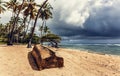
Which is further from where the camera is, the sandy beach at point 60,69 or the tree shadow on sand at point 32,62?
the tree shadow on sand at point 32,62

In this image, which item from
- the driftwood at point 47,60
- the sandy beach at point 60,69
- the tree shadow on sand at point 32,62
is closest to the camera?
the sandy beach at point 60,69

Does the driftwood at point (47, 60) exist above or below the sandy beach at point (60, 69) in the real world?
above

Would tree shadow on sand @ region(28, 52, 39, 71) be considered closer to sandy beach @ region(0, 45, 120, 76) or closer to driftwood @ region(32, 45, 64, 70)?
sandy beach @ region(0, 45, 120, 76)

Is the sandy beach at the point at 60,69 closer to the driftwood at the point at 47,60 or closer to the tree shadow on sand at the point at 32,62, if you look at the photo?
the tree shadow on sand at the point at 32,62

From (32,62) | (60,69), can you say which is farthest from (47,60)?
(32,62)

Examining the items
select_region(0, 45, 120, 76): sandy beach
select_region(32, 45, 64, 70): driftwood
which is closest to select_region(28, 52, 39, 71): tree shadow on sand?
select_region(0, 45, 120, 76): sandy beach

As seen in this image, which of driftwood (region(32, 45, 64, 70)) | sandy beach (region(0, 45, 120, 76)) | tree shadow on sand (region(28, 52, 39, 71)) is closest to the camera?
sandy beach (region(0, 45, 120, 76))

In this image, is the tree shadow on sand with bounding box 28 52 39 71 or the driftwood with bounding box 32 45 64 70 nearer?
the driftwood with bounding box 32 45 64 70

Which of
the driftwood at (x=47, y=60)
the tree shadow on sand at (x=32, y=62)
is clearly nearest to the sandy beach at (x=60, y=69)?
the tree shadow on sand at (x=32, y=62)

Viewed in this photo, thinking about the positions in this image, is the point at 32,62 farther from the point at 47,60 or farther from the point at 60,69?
the point at 60,69

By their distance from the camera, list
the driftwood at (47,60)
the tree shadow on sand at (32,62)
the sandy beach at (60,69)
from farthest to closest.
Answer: the tree shadow on sand at (32,62) → the driftwood at (47,60) → the sandy beach at (60,69)

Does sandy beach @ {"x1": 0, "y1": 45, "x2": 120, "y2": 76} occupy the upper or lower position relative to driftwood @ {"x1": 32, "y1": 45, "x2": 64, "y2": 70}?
lower

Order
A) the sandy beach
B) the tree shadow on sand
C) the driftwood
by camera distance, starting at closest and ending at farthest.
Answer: the sandy beach
the driftwood
the tree shadow on sand

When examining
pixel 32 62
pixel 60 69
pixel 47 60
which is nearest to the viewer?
pixel 47 60
